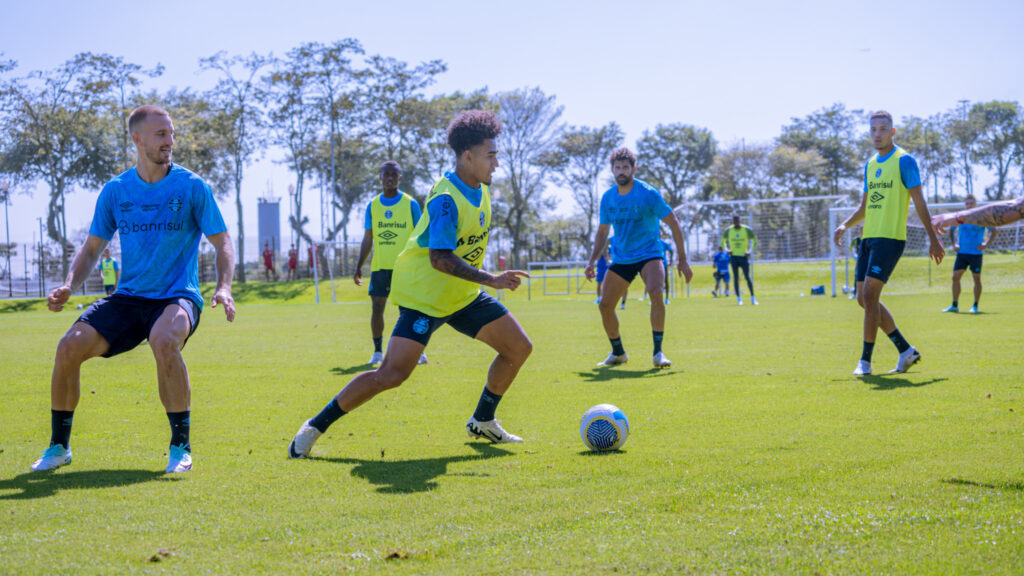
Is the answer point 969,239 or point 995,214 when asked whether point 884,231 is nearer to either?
point 995,214

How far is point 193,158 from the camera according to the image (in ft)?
162

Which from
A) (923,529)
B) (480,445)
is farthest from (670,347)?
(923,529)

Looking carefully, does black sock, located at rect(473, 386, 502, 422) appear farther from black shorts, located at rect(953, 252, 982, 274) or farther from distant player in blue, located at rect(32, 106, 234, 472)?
black shorts, located at rect(953, 252, 982, 274)

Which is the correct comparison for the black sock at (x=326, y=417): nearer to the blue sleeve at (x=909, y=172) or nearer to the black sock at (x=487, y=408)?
the black sock at (x=487, y=408)

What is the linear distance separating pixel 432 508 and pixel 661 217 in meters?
6.86

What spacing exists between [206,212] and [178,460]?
1.41 m

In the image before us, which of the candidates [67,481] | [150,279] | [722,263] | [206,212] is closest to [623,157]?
[206,212]

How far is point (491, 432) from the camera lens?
579cm

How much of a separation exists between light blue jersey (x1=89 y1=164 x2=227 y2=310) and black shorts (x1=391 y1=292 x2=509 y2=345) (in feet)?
3.97

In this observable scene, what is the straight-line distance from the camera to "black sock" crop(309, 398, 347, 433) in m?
5.34

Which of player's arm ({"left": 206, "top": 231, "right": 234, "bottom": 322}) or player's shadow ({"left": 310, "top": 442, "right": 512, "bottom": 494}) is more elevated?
player's arm ({"left": 206, "top": 231, "right": 234, "bottom": 322})

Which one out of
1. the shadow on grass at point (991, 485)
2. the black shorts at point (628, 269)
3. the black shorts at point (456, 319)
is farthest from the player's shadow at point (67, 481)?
the black shorts at point (628, 269)

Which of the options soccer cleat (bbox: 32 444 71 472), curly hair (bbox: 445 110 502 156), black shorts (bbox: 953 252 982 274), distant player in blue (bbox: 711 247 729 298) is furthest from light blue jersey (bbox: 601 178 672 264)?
distant player in blue (bbox: 711 247 729 298)

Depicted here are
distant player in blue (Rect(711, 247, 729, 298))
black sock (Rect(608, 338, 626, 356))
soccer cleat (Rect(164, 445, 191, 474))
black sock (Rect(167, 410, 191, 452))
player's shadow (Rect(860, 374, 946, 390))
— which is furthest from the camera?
distant player in blue (Rect(711, 247, 729, 298))
